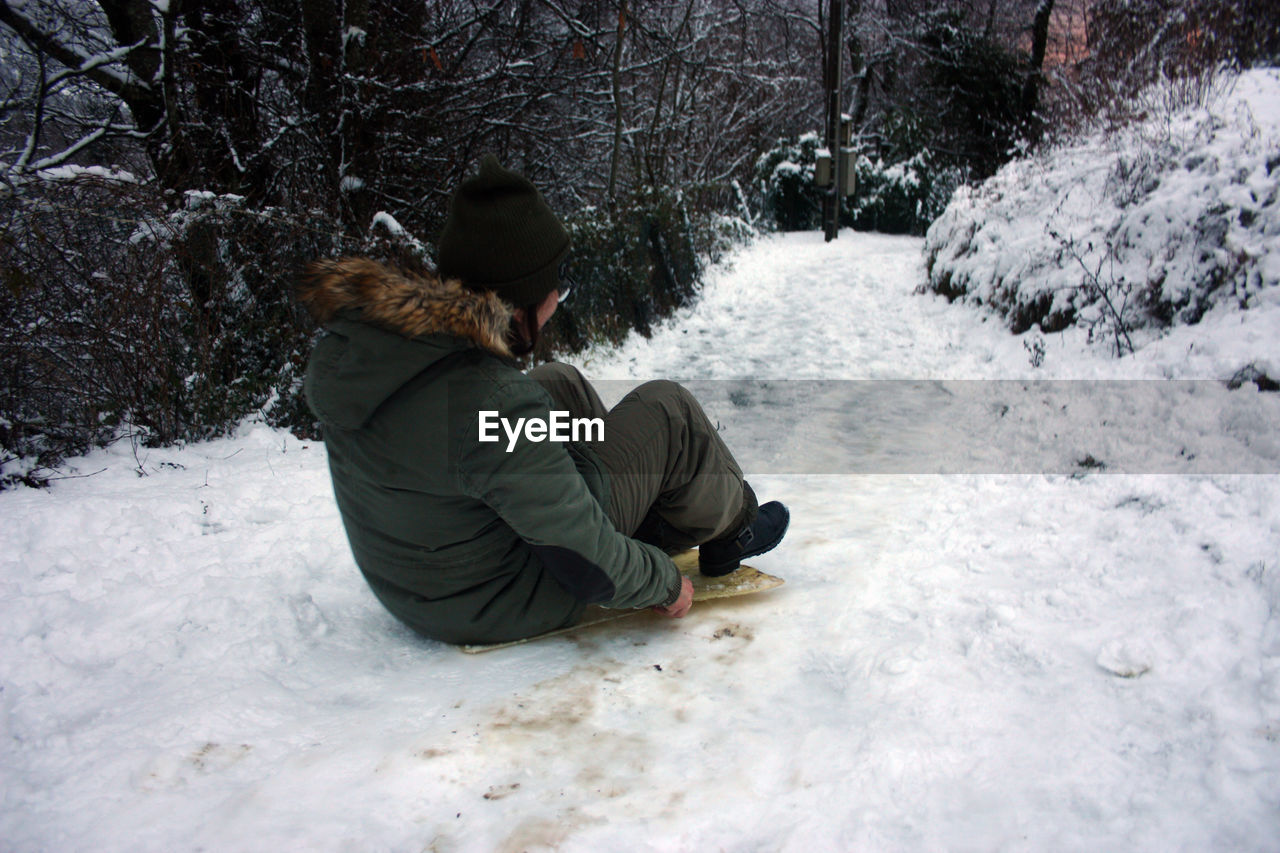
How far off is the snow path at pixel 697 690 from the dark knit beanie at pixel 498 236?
0.98m

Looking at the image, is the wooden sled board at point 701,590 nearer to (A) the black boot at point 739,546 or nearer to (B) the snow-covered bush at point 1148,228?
(A) the black boot at point 739,546

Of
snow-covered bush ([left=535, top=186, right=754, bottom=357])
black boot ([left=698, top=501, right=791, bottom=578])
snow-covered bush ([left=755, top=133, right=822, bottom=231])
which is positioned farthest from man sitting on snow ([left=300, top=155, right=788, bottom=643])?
snow-covered bush ([left=755, top=133, right=822, bottom=231])

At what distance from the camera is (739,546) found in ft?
7.49

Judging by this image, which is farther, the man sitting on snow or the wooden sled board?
the wooden sled board

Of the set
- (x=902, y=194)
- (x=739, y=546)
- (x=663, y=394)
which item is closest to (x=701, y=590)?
(x=739, y=546)

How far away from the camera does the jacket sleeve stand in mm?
1495

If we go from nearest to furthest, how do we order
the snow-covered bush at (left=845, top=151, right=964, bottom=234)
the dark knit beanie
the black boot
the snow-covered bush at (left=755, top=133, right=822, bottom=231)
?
the dark knit beanie, the black boot, the snow-covered bush at (left=845, top=151, right=964, bottom=234), the snow-covered bush at (left=755, top=133, right=822, bottom=231)

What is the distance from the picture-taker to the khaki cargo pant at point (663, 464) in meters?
1.95

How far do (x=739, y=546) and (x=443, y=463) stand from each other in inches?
42.5

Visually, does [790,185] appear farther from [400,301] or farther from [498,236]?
[400,301]

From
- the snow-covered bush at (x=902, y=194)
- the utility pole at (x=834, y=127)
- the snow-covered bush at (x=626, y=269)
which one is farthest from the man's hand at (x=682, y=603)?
the snow-covered bush at (x=902, y=194)

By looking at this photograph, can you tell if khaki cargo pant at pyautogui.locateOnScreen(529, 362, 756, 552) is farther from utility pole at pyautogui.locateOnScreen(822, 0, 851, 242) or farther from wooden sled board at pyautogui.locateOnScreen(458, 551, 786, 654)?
utility pole at pyautogui.locateOnScreen(822, 0, 851, 242)

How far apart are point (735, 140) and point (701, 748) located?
1472cm

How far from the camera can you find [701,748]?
1.62m
